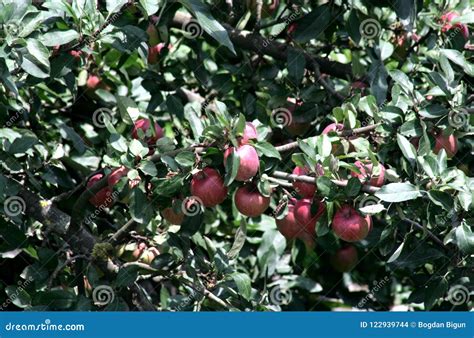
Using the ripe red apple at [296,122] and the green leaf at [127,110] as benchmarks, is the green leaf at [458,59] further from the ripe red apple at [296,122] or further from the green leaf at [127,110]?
the green leaf at [127,110]

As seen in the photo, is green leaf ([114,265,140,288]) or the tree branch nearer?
green leaf ([114,265,140,288])

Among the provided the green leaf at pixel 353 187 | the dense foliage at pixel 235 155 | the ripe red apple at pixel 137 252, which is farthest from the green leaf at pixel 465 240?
the ripe red apple at pixel 137 252

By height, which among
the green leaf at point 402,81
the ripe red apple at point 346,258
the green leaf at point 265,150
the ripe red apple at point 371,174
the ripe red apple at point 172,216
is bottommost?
the ripe red apple at point 346,258

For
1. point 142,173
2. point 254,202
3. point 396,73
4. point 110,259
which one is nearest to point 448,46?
point 396,73

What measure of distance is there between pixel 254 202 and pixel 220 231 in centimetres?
73

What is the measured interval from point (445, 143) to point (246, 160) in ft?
1.58

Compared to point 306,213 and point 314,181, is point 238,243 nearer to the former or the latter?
point 306,213

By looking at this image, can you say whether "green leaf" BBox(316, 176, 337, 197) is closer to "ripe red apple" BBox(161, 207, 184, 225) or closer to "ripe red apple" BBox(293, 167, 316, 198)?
"ripe red apple" BBox(293, 167, 316, 198)

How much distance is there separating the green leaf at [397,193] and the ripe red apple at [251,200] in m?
0.26

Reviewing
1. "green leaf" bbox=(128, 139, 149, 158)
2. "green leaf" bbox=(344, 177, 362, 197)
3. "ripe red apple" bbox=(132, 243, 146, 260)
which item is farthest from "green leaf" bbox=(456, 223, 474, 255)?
"ripe red apple" bbox=(132, 243, 146, 260)

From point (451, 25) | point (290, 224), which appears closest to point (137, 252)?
point (290, 224)

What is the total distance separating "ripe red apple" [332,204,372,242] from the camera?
1788 mm

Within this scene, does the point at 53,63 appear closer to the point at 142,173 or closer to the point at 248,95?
the point at 142,173

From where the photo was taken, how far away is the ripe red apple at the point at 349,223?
1788 millimetres
